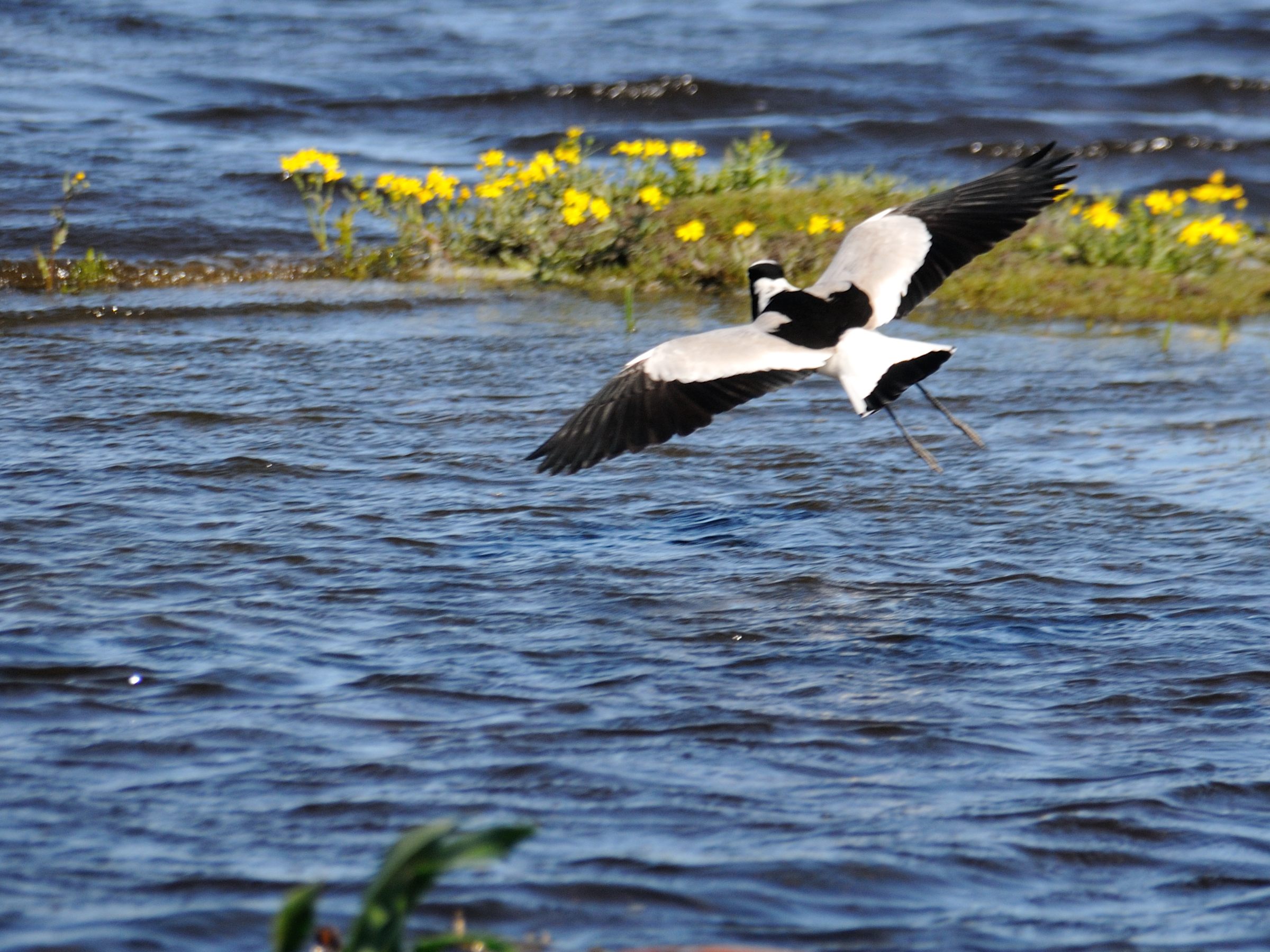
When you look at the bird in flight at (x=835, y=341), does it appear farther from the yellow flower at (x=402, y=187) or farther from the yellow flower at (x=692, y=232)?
the yellow flower at (x=402, y=187)

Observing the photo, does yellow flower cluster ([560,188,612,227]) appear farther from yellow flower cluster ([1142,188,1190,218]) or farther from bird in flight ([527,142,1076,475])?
yellow flower cluster ([1142,188,1190,218])

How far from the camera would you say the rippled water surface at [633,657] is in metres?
2.41

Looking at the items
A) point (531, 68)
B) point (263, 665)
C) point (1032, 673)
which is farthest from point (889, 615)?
point (531, 68)

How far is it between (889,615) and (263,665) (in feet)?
4.65

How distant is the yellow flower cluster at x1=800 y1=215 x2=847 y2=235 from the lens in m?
7.43

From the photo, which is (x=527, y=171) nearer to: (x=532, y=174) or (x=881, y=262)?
(x=532, y=174)

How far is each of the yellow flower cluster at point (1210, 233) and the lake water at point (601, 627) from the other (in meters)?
0.59

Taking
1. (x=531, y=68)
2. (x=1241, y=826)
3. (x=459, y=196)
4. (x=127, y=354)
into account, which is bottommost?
(x=1241, y=826)

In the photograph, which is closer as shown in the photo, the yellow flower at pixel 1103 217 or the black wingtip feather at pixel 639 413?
the black wingtip feather at pixel 639 413

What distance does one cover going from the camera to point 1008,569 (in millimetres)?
4105

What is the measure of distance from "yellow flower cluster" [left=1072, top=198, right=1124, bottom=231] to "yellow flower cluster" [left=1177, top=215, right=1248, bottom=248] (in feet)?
1.06

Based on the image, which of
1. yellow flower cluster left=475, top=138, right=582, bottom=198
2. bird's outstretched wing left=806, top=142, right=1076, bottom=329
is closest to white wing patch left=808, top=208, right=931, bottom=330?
bird's outstretched wing left=806, top=142, right=1076, bottom=329

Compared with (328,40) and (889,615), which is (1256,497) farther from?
(328,40)


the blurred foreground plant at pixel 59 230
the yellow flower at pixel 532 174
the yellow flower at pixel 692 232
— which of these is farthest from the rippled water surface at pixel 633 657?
the yellow flower at pixel 532 174
